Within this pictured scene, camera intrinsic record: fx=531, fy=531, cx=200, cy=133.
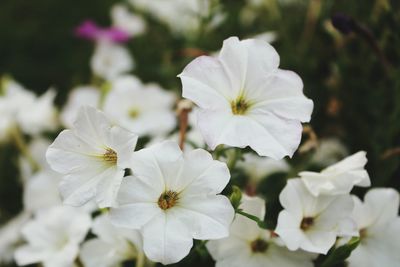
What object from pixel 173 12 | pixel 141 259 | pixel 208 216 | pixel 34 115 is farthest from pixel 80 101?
pixel 173 12

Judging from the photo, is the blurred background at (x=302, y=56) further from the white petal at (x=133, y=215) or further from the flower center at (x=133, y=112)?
the white petal at (x=133, y=215)

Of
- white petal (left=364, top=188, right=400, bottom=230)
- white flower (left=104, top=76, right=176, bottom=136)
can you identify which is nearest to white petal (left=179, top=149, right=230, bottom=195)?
white petal (left=364, top=188, right=400, bottom=230)

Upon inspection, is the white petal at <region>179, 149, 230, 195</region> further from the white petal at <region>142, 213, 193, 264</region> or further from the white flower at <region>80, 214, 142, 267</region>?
the white flower at <region>80, 214, 142, 267</region>

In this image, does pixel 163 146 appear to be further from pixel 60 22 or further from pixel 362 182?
pixel 60 22

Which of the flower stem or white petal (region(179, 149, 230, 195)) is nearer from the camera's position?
white petal (region(179, 149, 230, 195))

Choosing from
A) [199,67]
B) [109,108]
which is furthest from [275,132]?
[109,108]

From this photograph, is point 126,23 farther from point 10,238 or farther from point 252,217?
point 252,217
